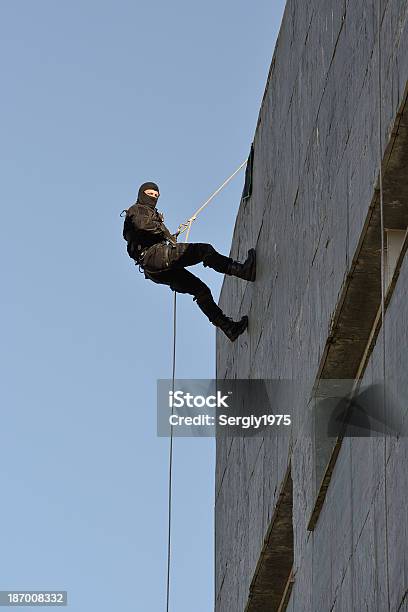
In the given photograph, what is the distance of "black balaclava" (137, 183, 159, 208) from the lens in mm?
18156

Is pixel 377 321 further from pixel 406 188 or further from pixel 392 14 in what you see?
pixel 392 14

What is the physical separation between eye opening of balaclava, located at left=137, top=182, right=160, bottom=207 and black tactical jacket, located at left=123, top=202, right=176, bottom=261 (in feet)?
0.16

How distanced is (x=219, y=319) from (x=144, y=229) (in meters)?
1.40

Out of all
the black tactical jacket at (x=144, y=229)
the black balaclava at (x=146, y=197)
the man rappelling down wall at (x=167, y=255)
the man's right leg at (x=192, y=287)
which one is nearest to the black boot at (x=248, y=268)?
the man rappelling down wall at (x=167, y=255)

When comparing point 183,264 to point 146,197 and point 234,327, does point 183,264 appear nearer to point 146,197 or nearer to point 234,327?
point 146,197

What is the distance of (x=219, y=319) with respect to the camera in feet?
61.4

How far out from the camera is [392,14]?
1221 cm

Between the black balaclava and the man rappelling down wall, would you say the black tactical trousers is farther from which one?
the black balaclava

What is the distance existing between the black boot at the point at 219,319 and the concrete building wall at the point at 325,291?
127 millimetres

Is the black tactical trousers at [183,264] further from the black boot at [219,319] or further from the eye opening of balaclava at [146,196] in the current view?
the eye opening of balaclava at [146,196]

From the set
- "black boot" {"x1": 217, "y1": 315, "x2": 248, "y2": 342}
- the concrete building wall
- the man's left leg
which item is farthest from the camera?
"black boot" {"x1": 217, "y1": 315, "x2": 248, "y2": 342}

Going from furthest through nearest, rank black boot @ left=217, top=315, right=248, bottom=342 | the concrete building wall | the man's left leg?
black boot @ left=217, top=315, right=248, bottom=342 < the man's left leg < the concrete building wall

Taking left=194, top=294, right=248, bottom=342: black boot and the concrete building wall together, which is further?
left=194, top=294, right=248, bottom=342: black boot

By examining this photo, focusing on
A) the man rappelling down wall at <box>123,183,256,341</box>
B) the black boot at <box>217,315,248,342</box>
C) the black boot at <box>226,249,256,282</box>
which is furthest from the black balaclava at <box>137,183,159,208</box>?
the black boot at <box>217,315,248,342</box>
